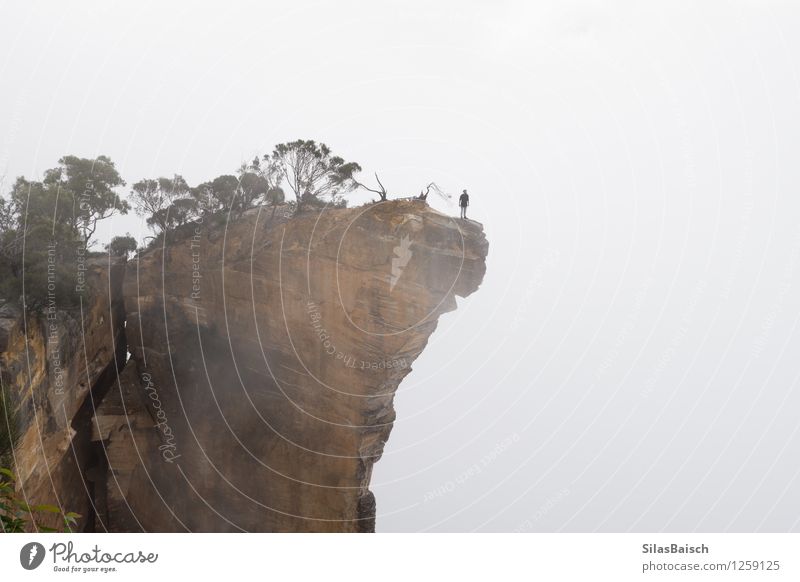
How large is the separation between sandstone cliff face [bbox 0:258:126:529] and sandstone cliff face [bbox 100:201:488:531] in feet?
3.26

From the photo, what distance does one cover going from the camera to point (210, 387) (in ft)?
126

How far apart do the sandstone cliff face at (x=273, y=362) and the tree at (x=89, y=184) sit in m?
3.05

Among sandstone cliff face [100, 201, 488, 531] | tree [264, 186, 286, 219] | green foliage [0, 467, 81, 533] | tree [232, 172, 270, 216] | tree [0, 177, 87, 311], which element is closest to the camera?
green foliage [0, 467, 81, 533]

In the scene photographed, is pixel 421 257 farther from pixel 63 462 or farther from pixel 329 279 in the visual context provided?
pixel 63 462

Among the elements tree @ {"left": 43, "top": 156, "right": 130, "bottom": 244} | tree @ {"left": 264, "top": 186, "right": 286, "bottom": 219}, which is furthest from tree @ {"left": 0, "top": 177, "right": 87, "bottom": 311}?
tree @ {"left": 264, "top": 186, "right": 286, "bottom": 219}

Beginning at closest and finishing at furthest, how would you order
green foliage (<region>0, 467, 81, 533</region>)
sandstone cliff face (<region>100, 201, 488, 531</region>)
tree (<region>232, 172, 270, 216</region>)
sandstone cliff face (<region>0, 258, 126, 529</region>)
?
green foliage (<region>0, 467, 81, 533</region>), sandstone cliff face (<region>0, 258, 126, 529</region>), sandstone cliff face (<region>100, 201, 488, 531</region>), tree (<region>232, 172, 270, 216</region>)

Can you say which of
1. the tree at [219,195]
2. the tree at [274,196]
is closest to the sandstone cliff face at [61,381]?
the tree at [219,195]

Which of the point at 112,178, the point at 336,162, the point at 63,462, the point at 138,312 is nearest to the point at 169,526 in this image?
the point at 63,462

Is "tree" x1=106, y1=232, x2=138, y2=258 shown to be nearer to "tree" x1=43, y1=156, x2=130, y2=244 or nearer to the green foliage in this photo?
"tree" x1=43, y1=156, x2=130, y2=244

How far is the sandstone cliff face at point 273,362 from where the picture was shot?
1303 inches

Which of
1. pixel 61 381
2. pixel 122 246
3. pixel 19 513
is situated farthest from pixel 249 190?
pixel 19 513

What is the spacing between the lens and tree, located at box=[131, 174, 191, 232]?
40.7 metres

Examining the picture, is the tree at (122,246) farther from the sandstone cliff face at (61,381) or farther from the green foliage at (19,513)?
the green foliage at (19,513)

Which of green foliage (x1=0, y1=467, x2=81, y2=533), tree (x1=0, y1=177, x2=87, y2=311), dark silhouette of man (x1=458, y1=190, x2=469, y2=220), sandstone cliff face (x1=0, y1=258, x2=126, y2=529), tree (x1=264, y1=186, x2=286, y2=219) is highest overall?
tree (x1=264, y1=186, x2=286, y2=219)
